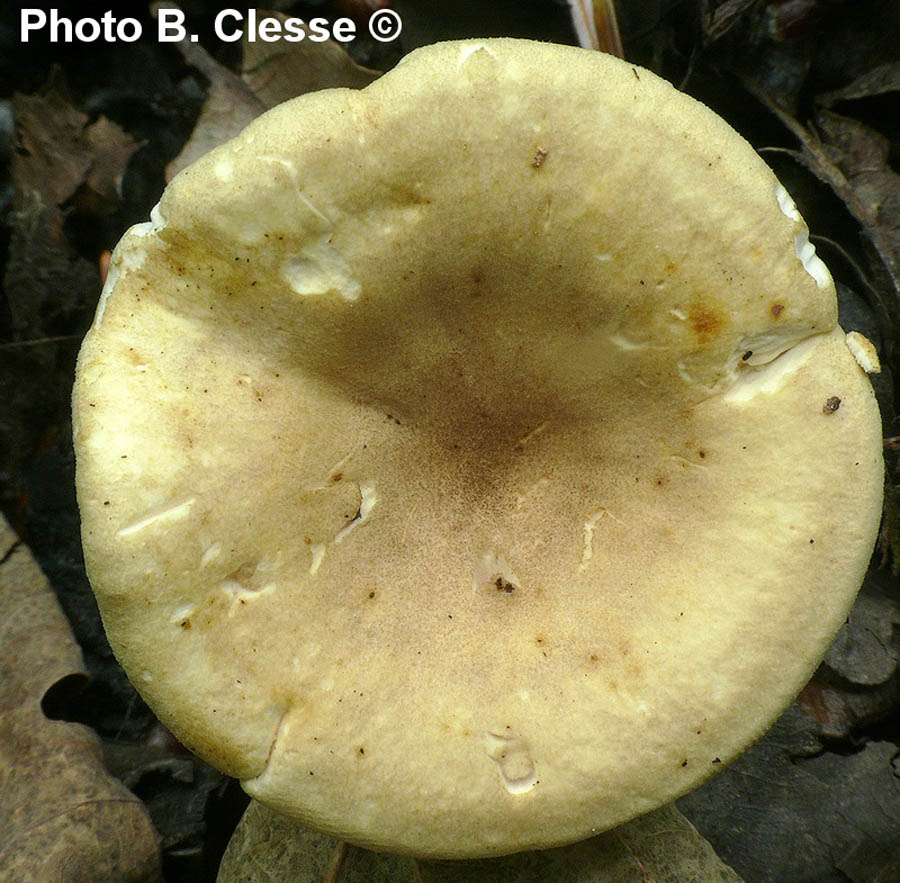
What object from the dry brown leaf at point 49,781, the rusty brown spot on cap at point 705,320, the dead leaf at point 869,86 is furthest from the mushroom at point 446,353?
the dead leaf at point 869,86

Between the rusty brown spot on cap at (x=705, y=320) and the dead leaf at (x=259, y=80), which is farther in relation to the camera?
the dead leaf at (x=259, y=80)

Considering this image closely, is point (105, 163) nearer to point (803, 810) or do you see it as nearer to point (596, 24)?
point (596, 24)

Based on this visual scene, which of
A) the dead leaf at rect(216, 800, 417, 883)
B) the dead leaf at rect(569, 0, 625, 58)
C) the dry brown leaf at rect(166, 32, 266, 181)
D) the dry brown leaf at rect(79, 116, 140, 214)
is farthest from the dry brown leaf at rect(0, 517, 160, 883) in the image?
the dead leaf at rect(569, 0, 625, 58)

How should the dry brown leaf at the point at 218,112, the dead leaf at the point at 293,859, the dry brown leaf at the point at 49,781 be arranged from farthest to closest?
the dry brown leaf at the point at 218,112
the dead leaf at the point at 293,859
the dry brown leaf at the point at 49,781

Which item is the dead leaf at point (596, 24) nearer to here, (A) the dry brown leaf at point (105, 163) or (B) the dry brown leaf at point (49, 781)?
(A) the dry brown leaf at point (105, 163)

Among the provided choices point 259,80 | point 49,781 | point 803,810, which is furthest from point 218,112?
point 803,810

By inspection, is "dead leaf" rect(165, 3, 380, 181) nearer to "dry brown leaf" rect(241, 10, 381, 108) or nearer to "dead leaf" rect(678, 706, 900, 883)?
"dry brown leaf" rect(241, 10, 381, 108)

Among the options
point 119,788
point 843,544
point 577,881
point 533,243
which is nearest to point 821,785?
point 577,881

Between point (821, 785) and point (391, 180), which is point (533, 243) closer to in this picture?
point (391, 180)
